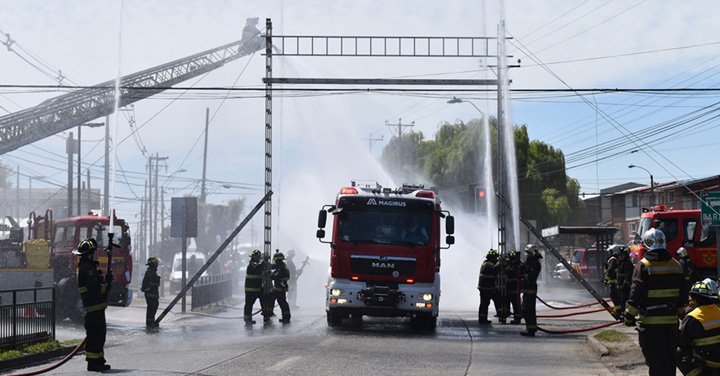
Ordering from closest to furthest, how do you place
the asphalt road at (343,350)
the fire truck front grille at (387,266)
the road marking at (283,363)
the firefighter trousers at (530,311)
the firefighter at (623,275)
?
1. the road marking at (283,363)
2. the asphalt road at (343,350)
3. the firefighter trousers at (530,311)
4. the fire truck front grille at (387,266)
5. the firefighter at (623,275)

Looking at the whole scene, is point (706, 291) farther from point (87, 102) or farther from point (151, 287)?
point (87, 102)

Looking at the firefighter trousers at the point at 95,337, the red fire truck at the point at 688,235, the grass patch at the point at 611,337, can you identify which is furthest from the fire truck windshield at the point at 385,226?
the red fire truck at the point at 688,235

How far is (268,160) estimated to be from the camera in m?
19.8

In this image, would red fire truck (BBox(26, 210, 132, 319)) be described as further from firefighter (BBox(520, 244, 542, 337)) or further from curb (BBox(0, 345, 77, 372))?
firefighter (BBox(520, 244, 542, 337))

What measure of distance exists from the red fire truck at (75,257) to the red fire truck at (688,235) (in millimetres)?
14608

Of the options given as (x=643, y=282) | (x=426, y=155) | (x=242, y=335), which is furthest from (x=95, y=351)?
(x=426, y=155)

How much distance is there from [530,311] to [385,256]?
121 inches

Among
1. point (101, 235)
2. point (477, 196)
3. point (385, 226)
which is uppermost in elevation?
point (477, 196)

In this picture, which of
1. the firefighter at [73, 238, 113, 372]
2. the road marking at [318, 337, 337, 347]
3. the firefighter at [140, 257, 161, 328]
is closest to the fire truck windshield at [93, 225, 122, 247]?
the firefighter at [140, 257, 161, 328]

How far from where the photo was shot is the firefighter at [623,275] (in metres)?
18.0

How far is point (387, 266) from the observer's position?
16203 mm

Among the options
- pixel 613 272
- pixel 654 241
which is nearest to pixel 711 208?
pixel 613 272

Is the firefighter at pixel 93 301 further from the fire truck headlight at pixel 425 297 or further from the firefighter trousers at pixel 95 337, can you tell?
the fire truck headlight at pixel 425 297

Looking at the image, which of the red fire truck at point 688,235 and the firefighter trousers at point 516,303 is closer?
the firefighter trousers at point 516,303
